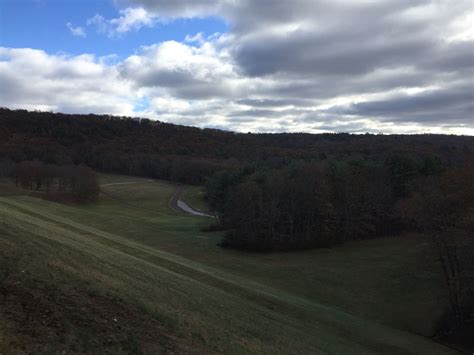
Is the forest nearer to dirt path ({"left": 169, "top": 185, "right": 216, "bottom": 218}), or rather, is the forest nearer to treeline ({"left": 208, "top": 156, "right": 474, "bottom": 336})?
treeline ({"left": 208, "top": 156, "right": 474, "bottom": 336})

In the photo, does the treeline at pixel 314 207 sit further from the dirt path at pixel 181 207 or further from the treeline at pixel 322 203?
the dirt path at pixel 181 207

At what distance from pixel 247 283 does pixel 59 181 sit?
7897 cm

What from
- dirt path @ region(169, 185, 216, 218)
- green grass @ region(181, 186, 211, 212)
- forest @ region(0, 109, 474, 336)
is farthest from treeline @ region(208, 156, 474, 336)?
green grass @ region(181, 186, 211, 212)

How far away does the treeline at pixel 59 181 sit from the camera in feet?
292

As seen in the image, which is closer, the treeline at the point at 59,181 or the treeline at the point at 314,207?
the treeline at the point at 314,207

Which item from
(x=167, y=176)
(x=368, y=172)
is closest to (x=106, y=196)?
(x=167, y=176)

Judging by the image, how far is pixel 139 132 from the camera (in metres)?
198

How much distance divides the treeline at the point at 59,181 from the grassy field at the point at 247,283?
2747 centimetres

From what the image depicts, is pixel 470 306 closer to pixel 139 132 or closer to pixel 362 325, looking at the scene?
pixel 362 325

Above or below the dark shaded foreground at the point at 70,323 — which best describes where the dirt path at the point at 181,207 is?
below

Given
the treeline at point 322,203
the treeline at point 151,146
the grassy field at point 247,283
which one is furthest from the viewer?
the treeline at point 151,146

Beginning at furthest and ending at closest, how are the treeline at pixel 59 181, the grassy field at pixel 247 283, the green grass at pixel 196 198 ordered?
the green grass at pixel 196 198 → the treeline at pixel 59 181 → the grassy field at pixel 247 283

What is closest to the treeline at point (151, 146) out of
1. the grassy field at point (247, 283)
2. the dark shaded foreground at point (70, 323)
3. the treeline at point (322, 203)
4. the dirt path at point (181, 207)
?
the dirt path at point (181, 207)

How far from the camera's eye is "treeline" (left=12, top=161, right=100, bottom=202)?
3506 inches
